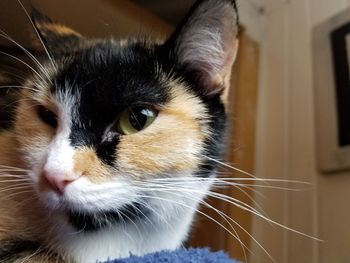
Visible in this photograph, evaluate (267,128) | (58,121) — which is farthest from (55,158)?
(267,128)

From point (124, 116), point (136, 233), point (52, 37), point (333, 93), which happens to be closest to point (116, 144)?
point (124, 116)

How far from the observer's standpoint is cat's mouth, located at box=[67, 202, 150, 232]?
575 millimetres

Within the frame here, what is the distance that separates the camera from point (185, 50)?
652mm

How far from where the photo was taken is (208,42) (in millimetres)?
649

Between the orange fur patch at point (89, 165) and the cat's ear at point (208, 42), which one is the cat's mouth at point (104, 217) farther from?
the cat's ear at point (208, 42)

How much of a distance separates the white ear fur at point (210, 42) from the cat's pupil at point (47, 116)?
0.72 feet

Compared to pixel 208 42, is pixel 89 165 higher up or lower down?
lower down

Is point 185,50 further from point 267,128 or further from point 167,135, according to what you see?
point 267,128

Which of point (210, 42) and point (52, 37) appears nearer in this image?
point (210, 42)

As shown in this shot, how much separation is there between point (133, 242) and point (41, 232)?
0.46ft

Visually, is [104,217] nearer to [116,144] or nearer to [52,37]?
[116,144]

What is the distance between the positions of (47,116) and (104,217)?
18cm

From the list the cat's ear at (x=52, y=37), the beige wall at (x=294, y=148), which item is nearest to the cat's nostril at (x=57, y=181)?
the cat's ear at (x=52, y=37)

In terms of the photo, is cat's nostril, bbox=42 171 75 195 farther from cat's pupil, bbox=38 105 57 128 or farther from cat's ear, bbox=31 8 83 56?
cat's ear, bbox=31 8 83 56
